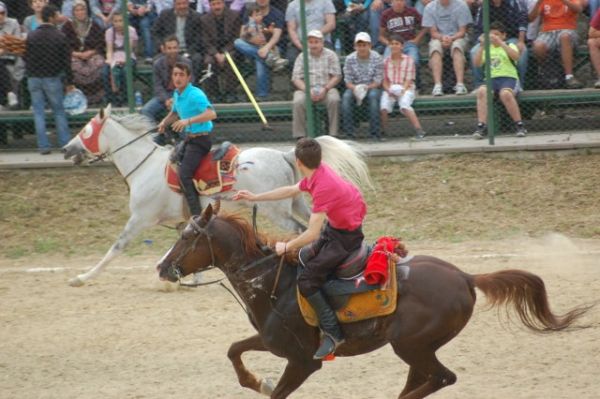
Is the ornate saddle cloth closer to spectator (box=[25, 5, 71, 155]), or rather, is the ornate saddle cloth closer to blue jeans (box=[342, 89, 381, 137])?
blue jeans (box=[342, 89, 381, 137])

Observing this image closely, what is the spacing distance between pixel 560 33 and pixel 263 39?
4.19 meters

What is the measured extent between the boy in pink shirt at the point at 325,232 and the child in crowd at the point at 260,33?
7.99 metres

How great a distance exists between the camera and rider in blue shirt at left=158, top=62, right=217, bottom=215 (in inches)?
416

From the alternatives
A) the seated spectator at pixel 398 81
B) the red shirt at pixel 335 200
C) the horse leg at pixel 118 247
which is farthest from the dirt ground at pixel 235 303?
the red shirt at pixel 335 200

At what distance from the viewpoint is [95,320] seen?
9.83 m

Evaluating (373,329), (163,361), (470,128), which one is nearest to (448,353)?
(373,329)

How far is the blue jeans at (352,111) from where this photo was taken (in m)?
14.3

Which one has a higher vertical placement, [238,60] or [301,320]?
[238,60]

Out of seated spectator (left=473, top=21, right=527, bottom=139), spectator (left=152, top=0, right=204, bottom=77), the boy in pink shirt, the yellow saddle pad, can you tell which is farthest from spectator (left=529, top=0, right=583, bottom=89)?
the yellow saddle pad

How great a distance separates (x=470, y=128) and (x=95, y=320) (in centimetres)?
716

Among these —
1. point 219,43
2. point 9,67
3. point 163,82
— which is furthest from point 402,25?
point 9,67

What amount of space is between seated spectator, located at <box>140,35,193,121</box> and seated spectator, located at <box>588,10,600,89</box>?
18.3 feet

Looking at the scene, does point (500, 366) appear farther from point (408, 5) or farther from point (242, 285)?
point (408, 5)

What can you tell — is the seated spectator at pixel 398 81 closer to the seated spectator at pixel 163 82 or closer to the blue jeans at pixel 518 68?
the blue jeans at pixel 518 68
